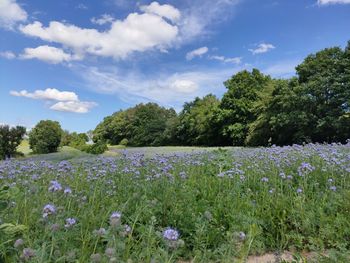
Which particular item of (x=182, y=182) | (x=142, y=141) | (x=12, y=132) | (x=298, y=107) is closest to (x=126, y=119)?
(x=142, y=141)

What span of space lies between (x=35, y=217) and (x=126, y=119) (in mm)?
70139

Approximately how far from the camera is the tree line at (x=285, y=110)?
2269 centimetres

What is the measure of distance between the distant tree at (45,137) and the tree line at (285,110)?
1747 centimetres

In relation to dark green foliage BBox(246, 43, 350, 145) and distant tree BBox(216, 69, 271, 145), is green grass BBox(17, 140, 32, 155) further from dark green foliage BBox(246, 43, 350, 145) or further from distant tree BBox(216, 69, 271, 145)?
dark green foliage BBox(246, 43, 350, 145)

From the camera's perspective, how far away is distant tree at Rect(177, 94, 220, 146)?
140 ft

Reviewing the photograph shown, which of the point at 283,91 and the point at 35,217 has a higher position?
the point at 283,91

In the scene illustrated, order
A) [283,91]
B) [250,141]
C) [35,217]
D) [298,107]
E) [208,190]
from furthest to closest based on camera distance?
[250,141] < [283,91] < [298,107] < [208,190] < [35,217]

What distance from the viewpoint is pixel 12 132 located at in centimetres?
2716

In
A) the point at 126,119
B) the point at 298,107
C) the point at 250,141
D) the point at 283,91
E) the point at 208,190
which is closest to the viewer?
the point at 208,190

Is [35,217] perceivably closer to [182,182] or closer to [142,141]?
[182,182]

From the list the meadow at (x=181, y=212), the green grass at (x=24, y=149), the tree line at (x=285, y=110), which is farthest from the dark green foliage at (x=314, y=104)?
the green grass at (x=24, y=149)

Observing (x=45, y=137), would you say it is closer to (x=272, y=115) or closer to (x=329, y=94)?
(x=272, y=115)

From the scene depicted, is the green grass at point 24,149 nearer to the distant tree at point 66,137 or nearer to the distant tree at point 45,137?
the distant tree at point 45,137

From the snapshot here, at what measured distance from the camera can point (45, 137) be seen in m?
38.4
